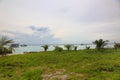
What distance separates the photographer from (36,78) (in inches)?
367

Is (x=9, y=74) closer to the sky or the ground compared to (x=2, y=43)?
closer to the ground

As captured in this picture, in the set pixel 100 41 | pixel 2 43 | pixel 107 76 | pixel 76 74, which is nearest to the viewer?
pixel 107 76

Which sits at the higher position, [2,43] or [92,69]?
[2,43]

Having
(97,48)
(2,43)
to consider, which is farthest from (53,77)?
(97,48)

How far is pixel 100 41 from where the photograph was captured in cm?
2055

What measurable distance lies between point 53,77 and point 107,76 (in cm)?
261

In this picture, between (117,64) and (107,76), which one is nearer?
(107,76)

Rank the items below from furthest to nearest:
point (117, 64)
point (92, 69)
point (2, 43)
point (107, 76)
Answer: point (2, 43), point (117, 64), point (92, 69), point (107, 76)

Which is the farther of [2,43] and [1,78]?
[2,43]

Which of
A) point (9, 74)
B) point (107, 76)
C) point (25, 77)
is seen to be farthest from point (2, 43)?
point (107, 76)

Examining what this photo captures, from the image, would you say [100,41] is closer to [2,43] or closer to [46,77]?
[2,43]

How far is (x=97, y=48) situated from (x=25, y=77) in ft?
43.2

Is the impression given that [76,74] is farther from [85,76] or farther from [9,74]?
[9,74]

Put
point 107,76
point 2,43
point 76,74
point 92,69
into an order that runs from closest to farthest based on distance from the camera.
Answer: point 107,76 → point 76,74 → point 92,69 → point 2,43
